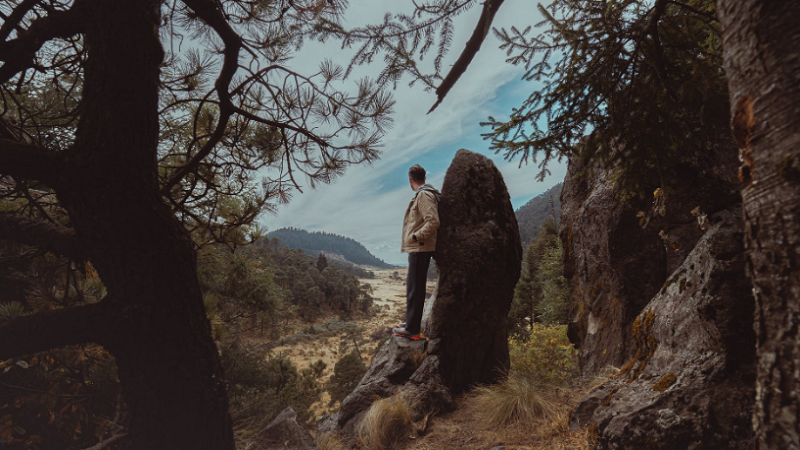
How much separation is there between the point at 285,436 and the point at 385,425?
109cm

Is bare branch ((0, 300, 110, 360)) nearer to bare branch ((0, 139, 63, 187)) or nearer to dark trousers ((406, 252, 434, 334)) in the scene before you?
bare branch ((0, 139, 63, 187))

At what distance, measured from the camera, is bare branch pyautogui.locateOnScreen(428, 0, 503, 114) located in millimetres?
2090

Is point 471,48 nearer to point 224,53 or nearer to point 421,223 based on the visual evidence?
point 224,53

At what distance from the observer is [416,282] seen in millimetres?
4566

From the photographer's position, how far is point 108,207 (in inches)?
73.2

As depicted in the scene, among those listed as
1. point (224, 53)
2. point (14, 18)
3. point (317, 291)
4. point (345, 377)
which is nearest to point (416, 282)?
point (224, 53)

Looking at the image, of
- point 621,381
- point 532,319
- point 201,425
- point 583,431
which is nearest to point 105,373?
point 201,425

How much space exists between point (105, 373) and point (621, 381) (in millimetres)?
6515

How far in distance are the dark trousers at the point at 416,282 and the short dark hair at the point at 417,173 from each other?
3.91 ft

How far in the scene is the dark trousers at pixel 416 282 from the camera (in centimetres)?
454

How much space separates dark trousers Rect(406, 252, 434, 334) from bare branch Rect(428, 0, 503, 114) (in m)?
2.48

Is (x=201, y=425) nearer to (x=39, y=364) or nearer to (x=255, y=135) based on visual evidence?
(x=255, y=135)

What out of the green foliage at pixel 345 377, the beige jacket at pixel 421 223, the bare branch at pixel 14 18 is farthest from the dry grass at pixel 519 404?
the green foliage at pixel 345 377

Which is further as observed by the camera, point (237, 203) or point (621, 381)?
point (237, 203)
